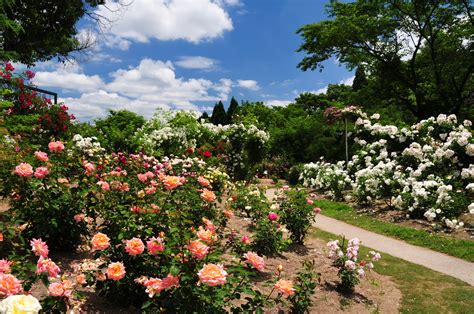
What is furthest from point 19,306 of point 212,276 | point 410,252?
point 410,252

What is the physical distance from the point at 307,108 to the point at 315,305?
30818 mm

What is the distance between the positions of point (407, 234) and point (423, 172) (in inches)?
110

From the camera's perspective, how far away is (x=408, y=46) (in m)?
17.7

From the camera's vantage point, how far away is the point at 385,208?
9.26m

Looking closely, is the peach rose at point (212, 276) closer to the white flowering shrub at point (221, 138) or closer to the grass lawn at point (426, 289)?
the grass lawn at point (426, 289)

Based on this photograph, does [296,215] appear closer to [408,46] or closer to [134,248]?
[134,248]

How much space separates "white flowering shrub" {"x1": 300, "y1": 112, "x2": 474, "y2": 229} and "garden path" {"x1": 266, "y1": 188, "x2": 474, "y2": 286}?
125 centimetres

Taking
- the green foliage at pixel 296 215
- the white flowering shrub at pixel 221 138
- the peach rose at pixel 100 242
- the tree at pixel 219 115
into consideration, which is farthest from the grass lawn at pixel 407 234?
the tree at pixel 219 115

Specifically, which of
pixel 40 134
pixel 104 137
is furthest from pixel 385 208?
pixel 40 134

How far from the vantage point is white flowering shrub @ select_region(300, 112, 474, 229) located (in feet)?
25.4

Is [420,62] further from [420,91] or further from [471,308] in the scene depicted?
[471,308]

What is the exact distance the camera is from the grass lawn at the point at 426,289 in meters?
4.23

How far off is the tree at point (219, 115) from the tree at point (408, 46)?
13.4m

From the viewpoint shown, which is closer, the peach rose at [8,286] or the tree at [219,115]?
the peach rose at [8,286]
